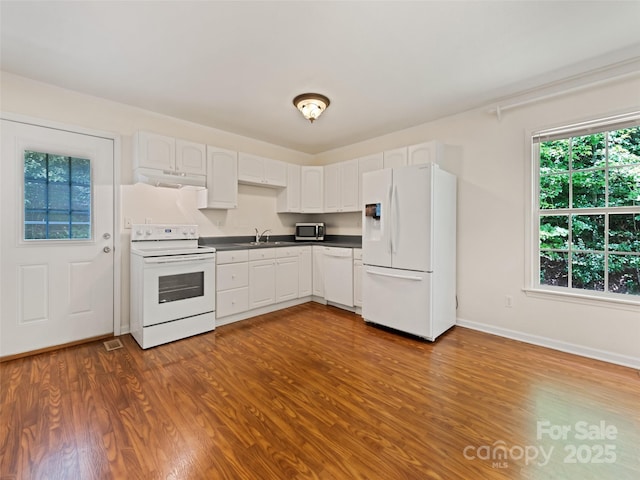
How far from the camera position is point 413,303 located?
10.0 ft

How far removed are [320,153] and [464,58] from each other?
316 cm

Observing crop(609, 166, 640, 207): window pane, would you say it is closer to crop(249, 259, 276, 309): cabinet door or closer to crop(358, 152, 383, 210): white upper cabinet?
crop(358, 152, 383, 210): white upper cabinet

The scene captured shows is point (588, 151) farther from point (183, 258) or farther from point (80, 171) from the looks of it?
point (80, 171)

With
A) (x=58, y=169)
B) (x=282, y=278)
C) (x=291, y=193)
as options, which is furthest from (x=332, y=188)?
(x=58, y=169)

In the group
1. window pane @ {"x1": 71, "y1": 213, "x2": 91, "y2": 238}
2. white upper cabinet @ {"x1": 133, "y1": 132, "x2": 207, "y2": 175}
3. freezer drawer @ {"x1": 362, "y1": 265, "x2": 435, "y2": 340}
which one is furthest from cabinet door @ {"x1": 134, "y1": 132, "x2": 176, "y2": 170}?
freezer drawer @ {"x1": 362, "y1": 265, "x2": 435, "y2": 340}

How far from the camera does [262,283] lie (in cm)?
388

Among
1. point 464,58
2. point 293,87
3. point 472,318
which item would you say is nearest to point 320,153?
point 293,87

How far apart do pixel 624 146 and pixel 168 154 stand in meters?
4.58

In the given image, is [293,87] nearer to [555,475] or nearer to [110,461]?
[110,461]

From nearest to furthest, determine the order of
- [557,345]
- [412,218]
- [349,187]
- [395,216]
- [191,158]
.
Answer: [557,345] < [412,218] < [395,216] < [191,158] < [349,187]

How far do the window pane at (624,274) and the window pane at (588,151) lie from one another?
0.90 m

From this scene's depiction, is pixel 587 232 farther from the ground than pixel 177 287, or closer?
farther from the ground

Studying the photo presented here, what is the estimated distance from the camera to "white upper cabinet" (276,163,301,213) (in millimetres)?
4602

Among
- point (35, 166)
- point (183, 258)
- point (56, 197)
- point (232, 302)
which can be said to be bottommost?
point (232, 302)
